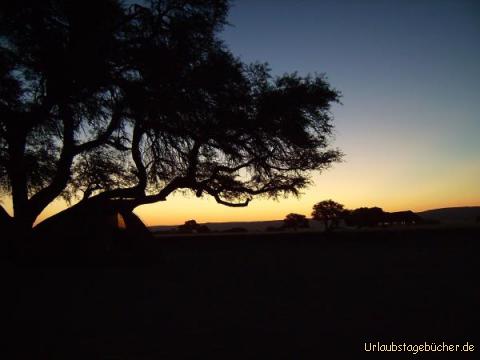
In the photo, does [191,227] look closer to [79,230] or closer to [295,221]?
[295,221]

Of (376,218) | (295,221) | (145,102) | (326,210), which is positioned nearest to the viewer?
(145,102)

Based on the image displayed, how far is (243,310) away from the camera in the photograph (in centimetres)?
657

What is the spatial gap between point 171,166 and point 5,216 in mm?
5768

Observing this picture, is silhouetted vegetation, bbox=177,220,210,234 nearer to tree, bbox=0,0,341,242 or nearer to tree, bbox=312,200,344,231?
tree, bbox=312,200,344,231

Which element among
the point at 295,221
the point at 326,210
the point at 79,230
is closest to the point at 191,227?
the point at 295,221

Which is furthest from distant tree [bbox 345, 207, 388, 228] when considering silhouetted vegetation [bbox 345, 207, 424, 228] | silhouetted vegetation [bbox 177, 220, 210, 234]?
silhouetted vegetation [bbox 177, 220, 210, 234]

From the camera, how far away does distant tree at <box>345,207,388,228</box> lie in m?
39.3

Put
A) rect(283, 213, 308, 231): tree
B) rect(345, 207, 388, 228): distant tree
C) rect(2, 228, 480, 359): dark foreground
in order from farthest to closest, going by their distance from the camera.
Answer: rect(283, 213, 308, 231): tree, rect(345, 207, 388, 228): distant tree, rect(2, 228, 480, 359): dark foreground

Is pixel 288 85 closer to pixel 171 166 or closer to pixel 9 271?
pixel 171 166

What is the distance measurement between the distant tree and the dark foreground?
2713cm

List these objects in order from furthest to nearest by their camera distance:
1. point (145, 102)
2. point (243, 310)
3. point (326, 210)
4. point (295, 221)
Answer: point (295, 221)
point (326, 210)
point (145, 102)
point (243, 310)

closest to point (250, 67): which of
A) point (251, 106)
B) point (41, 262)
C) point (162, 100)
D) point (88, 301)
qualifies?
point (251, 106)

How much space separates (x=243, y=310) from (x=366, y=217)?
35.8m

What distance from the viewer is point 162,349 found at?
4.65 meters
